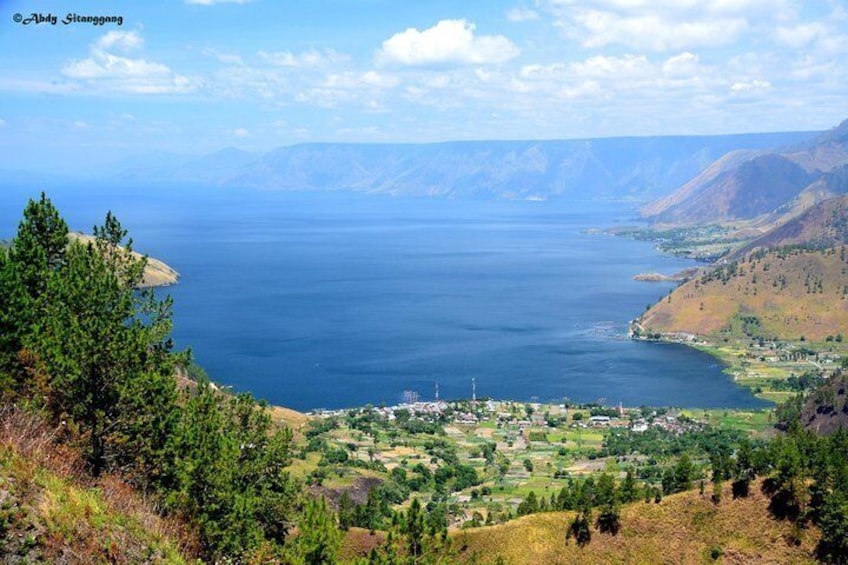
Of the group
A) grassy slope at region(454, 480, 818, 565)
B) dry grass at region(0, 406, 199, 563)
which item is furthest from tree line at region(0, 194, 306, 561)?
grassy slope at region(454, 480, 818, 565)

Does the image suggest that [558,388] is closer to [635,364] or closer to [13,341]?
[635,364]

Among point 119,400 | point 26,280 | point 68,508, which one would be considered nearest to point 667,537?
point 119,400

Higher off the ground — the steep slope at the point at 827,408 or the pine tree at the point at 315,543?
the pine tree at the point at 315,543

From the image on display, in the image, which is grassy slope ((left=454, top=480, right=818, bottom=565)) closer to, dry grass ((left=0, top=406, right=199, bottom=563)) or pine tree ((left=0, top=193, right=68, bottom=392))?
pine tree ((left=0, top=193, right=68, bottom=392))

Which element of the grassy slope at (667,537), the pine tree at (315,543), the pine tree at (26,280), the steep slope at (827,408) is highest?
the pine tree at (26,280)

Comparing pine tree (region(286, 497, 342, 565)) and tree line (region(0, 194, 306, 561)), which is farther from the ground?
tree line (region(0, 194, 306, 561))

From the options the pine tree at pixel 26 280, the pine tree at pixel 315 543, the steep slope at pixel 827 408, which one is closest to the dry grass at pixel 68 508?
the pine tree at pixel 26 280

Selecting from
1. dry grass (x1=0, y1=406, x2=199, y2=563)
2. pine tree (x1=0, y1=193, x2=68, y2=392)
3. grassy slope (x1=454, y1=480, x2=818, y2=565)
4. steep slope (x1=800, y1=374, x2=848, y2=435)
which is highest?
pine tree (x1=0, y1=193, x2=68, y2=392)

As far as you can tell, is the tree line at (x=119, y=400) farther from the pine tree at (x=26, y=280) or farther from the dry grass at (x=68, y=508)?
the dry grass at (x=68, y=508)

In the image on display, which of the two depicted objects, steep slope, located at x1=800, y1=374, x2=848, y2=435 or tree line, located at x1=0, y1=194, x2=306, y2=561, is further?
steep slope, located at x1=800, y1=374, x2=848, y2=435
